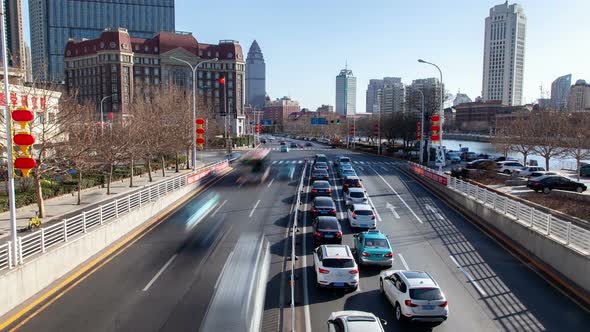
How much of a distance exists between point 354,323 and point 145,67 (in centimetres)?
12387

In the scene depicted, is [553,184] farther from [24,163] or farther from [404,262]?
[24,163]

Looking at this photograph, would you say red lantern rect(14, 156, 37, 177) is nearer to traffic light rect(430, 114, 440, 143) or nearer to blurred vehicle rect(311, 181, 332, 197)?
blurred vehicle rect(311, 181, 332, 197)

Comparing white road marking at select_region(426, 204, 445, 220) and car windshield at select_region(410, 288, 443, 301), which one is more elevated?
car windshield at select_region(410, 288, 443, 301)

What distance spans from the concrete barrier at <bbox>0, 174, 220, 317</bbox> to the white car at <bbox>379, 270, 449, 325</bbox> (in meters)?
10.7

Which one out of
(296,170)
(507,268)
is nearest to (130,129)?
(296,170)

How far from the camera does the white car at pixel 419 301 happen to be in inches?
467

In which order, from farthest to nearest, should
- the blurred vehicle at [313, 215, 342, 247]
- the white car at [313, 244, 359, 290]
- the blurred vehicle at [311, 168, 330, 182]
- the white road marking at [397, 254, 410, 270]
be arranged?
1. the blurred vehicle at [311, 168, 330, 182]
2. the blurred vehicle at [313, 215, 342, 247]
3. the white road marking at [397, 254, 410, 270]
4. the white car at [313, 244, 359, 290]

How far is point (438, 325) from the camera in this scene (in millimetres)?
12102

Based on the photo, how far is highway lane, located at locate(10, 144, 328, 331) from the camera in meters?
12.1

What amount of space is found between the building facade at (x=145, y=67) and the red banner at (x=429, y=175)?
257ft

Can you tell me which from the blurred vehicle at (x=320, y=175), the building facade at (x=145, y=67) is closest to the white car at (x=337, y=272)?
the blurred vehicle at (x=320, y=175)

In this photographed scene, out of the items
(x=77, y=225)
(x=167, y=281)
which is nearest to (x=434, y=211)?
(x=167, y=281)

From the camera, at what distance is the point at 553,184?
101ft

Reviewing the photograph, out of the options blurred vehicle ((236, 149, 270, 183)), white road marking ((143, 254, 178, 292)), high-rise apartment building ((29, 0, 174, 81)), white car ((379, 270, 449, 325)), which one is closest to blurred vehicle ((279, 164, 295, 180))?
blurred vehicle ((236, 149, 270, 183))
